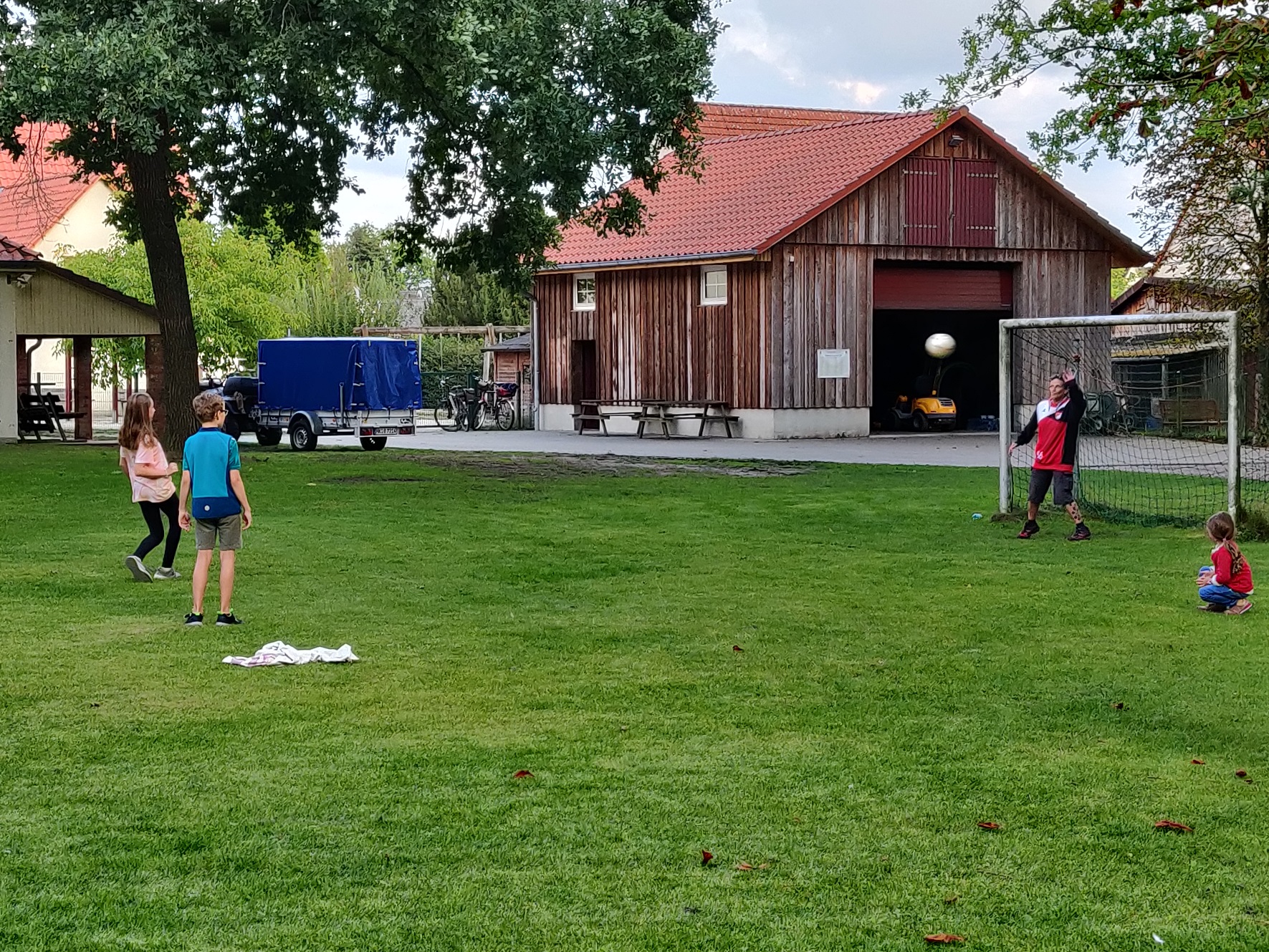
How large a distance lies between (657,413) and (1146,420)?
46.4ft

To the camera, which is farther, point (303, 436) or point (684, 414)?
point (684, 414)

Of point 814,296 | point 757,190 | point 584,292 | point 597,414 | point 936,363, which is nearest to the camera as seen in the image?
point 814,296

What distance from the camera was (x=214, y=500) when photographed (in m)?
10.9

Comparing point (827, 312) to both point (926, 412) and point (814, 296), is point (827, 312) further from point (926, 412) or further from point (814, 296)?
point (926, 412)

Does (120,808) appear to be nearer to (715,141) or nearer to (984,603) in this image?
(984,603)

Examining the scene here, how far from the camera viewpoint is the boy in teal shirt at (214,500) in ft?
35.6

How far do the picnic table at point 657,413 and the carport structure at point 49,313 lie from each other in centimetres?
1073

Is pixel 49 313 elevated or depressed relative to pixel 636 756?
elevated

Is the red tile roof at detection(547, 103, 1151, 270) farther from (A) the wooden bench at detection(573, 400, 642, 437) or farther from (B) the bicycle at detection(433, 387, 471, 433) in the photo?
(B) the bicycle at detection(433, 387, 471, 433)

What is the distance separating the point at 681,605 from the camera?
465 inches

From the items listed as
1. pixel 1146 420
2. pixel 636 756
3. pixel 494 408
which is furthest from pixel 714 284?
pixel 636 756

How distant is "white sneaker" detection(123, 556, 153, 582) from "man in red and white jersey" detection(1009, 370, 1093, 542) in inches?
320

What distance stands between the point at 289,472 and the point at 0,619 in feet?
48.9

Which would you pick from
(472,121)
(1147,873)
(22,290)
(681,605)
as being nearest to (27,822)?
(1147,873)
